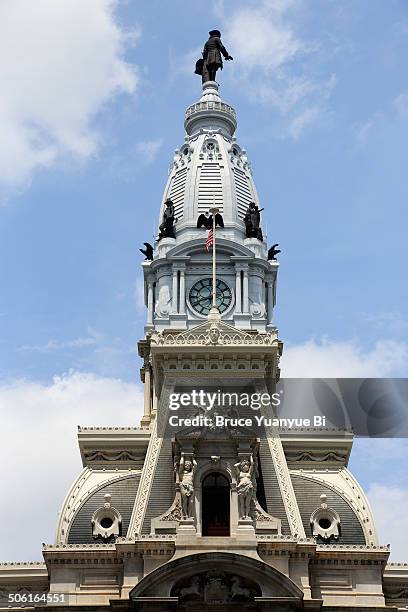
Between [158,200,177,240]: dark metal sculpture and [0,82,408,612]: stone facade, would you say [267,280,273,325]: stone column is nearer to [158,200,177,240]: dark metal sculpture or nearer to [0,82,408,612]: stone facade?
[158,200,177,240]: dark metal sculpture

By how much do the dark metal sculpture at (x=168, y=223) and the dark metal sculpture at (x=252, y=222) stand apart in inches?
209

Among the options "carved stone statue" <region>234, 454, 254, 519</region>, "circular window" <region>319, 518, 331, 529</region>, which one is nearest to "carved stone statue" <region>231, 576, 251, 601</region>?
"carved stone statue" <region>234, 454, 254, 519</region>

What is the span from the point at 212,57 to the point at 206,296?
24251mm

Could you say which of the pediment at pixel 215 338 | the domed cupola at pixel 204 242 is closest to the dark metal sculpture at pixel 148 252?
the domed cupola at pixel 204 242

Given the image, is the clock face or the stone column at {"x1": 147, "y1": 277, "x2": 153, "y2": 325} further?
the stone column at {"x1": 147, "y1": 277, "x2": 153, "y2": 325}

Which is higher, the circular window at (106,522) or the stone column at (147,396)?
the stone column at (147,396)

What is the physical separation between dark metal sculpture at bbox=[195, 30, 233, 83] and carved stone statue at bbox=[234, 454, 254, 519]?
53.0 m

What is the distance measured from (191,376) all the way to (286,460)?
254 inches

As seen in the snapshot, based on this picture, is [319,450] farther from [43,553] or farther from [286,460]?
[43,553]

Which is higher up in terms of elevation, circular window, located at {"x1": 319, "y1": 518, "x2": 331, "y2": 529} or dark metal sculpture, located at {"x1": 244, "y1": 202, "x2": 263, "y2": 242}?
dark metal sculpture, located at {"x1": 244, "y1": 202, "x2": 263, "y2": 242}

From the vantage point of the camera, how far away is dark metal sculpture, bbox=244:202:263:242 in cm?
9950

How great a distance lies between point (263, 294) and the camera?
99000 mm

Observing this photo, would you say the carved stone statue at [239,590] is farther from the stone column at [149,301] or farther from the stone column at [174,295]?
the stone column at [149,301]

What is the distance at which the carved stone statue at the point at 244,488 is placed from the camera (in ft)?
211
